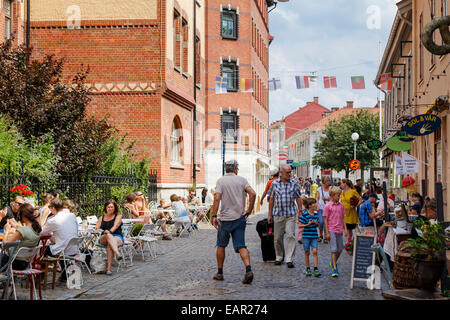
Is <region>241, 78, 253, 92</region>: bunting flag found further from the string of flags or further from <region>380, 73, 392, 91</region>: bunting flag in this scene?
<region>380, 73, 392, 91</region>: bunting flag

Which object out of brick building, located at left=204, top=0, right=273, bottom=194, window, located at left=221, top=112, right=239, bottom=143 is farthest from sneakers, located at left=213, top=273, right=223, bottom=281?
window, located at left=221, top=112, right=239, bottom=143

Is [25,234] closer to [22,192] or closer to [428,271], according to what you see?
[22,192]

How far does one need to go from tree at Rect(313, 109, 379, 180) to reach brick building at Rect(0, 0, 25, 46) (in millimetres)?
43958

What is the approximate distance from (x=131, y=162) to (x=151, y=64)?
375 centimetres

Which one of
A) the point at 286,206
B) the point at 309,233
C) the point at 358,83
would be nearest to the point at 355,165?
the point at 358,83

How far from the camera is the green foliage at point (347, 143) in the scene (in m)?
62.4

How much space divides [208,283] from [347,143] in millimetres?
54141

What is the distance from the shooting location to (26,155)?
576 inches

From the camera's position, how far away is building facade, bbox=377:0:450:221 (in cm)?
1655

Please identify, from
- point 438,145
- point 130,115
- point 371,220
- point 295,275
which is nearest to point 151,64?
point 130,115

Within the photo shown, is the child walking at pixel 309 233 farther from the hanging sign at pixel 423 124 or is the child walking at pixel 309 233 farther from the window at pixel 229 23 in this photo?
the window at pixel 229 23

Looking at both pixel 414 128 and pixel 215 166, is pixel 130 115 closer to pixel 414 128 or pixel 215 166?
pixel 414 128

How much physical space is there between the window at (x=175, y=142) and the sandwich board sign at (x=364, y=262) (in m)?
16.5

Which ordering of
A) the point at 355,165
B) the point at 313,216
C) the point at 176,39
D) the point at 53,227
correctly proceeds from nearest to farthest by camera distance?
the point at 53,227 < the point at 313,216 < the point at 176,39 < the point at 355,165
